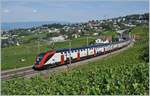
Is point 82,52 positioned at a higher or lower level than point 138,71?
lower

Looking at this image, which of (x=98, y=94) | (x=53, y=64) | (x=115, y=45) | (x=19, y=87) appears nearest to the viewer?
(x=98, y=94)

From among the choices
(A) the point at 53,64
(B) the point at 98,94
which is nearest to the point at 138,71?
(B) the point at 98,94

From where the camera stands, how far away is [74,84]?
1241cm

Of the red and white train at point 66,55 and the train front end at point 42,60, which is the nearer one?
the train front end at point 42,60

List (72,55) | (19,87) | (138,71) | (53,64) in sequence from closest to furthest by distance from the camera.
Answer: (19,87), (138,71), (53,64), (72,55)

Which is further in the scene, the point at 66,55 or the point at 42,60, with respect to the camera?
the point at 66,55

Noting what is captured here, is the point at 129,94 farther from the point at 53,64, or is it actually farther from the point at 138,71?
the point at 53,64

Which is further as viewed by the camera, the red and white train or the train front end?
the red and white train

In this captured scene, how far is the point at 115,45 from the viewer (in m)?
63.1

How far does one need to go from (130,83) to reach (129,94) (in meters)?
1.56

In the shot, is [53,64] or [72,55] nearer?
[53,64]

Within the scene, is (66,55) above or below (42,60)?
below

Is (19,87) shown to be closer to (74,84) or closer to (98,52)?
(74,84)

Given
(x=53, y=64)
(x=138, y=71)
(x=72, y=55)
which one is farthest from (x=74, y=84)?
(x=72, y=55)
